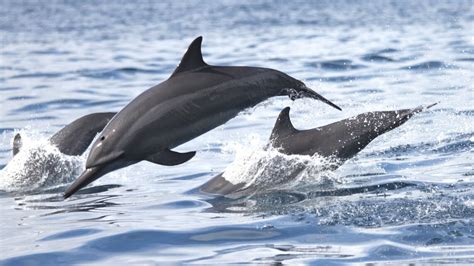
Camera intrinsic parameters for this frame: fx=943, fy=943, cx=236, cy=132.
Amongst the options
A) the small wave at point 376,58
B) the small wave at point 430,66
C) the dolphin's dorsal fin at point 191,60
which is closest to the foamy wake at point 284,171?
the dolphin's dorsal fin at point 191,60

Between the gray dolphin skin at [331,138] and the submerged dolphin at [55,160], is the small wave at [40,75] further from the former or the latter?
the gray dolphin skin at [331,138]

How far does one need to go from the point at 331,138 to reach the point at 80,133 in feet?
9.23

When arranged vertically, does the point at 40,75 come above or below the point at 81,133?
above

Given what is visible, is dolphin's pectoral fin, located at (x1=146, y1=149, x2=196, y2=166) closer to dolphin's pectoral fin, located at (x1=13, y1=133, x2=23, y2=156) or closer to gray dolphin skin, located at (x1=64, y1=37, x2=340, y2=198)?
gray dolphin skin, located at (x1=64, y1=37, x2=340, y2=198)

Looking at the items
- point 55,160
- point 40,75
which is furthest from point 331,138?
point 40,75

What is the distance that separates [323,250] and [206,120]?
183 centimetres

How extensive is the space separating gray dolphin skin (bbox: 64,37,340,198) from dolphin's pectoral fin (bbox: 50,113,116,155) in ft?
6.94

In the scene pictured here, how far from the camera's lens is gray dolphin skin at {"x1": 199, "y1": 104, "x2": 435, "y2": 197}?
31.2 feet

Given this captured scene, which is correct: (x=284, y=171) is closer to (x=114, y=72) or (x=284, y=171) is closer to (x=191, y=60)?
(x=191, y=60)

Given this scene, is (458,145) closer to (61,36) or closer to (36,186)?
(36,186)

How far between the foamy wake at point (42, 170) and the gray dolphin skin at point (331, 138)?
1.77m

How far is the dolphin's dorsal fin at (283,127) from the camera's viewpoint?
9.48m

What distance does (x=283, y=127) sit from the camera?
9.57 meters

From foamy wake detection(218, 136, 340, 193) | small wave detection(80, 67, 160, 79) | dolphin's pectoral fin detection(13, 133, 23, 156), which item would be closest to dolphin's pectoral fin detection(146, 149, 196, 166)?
foamy wake detection(218, 136, 340, 193)
